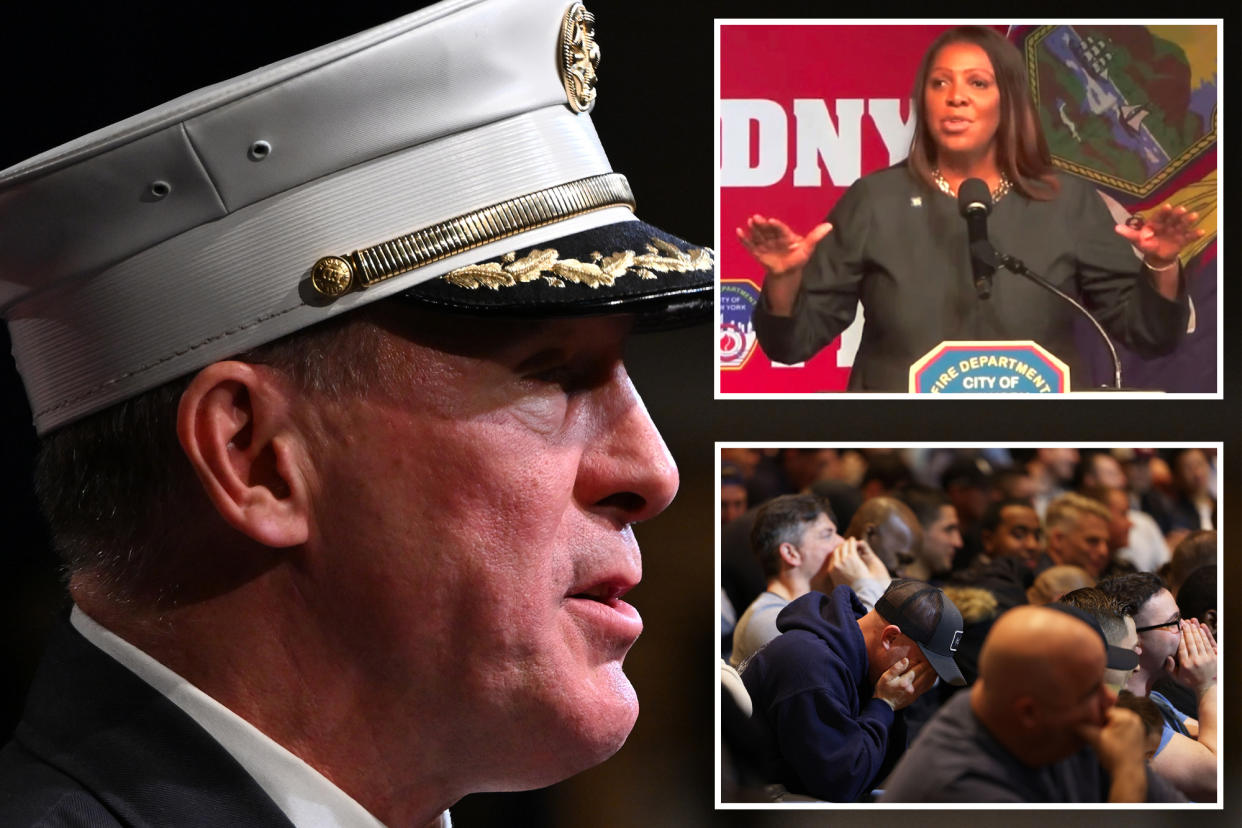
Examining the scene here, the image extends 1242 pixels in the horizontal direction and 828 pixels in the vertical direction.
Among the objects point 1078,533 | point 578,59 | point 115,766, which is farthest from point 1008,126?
point 115,766

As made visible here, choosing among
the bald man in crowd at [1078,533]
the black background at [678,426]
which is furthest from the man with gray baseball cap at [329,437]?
the bald man in crowd at [1078,533]

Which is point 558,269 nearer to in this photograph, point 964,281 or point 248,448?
point 248,448

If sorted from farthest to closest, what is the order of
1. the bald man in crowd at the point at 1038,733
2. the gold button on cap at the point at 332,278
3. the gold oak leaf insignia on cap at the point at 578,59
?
the bald man in crowd at the point at 1038,733 → the gold oak leaf insignia on cap at the point at 578,59 → the gold button on cap at the point at 332,278

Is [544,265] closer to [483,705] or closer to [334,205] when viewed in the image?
[334,205]

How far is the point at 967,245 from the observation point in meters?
1.44

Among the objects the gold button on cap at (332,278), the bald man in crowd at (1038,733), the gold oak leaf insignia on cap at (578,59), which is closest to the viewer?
the gold button on cap at (332,278)

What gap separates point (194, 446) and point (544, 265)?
20 cm

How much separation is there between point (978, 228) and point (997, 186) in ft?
0.16

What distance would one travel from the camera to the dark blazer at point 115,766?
69 centimetres

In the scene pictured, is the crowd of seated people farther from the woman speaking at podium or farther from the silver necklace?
the silver necklace

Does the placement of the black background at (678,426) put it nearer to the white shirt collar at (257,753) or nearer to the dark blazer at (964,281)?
the dark blazer at (964,281)

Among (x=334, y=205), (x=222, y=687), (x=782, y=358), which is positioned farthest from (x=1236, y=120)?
(x=222, y=687)

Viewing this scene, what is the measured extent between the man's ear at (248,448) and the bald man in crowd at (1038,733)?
2.93 feet

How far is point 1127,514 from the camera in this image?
1.44m
